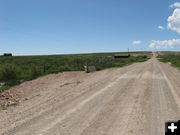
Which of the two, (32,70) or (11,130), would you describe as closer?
(11,130)

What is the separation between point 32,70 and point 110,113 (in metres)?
17.8

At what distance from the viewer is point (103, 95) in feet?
30.3

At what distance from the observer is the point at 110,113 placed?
646 cm

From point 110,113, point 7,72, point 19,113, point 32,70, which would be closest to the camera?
point 110,113

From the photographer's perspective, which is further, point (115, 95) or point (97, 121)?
point (115, 95)

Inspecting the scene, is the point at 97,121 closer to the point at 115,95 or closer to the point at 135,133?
the point at 135,133

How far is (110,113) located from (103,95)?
9.19ft

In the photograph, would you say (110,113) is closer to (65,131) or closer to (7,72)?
(65,131)

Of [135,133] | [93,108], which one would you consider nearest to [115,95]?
[93,108]

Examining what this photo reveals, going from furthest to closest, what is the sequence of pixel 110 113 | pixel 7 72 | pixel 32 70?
pixel 32 70
pixel 7 72
pixel 110 113

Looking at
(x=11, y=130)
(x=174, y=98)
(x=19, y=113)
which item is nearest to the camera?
(x=11, y=130)

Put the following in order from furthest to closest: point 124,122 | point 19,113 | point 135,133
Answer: point 19,113 → point 124,122 → point 135,133

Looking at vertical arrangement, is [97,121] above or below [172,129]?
below

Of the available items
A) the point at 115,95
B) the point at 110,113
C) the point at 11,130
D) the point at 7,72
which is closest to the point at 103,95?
the point at 115,95
